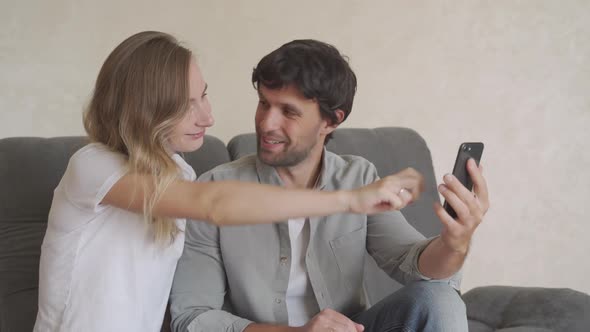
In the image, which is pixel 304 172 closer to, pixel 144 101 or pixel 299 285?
pixel 299 285

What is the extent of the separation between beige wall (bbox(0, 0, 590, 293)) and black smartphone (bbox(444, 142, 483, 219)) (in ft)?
3.75

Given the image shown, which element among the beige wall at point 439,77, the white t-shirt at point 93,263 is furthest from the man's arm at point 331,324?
the beige wall at point 439,77

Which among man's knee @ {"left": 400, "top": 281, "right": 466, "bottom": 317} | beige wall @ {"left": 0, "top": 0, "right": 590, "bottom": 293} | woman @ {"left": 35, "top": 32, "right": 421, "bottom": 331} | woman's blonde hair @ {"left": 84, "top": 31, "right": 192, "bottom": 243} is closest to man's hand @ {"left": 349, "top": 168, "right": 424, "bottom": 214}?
woman @ {"left": 35, "top": 32, "right": 421, "bottom": 331}

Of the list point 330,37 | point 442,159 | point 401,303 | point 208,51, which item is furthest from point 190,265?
point 442,159

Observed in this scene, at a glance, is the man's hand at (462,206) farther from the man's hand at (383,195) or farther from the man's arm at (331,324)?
the man's arm at (331,324)

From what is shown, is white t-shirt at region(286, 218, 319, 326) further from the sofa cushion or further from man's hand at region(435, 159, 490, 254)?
the sofa cushion

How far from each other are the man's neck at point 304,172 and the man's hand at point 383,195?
0.47 m

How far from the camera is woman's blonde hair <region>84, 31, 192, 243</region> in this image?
1384 mm

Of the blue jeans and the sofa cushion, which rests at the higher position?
the blue jeans

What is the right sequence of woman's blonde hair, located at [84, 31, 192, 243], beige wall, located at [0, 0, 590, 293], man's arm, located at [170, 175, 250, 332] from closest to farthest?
1. woman's blonde hair, located at [84, 31, 192, 243]
2. man's arm, located at [170, 175, 250, 332]
3. beige wall, located at [0, 0, 590, 293]

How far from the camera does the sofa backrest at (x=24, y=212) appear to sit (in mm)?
1674

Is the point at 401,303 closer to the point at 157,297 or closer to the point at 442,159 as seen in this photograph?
the point at 157,297

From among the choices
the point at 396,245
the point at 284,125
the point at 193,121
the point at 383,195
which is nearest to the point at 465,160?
the point at 383,195

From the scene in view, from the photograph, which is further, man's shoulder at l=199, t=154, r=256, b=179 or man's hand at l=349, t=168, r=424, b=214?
man's shoulder at l=199, t=154, r=256, b=179
